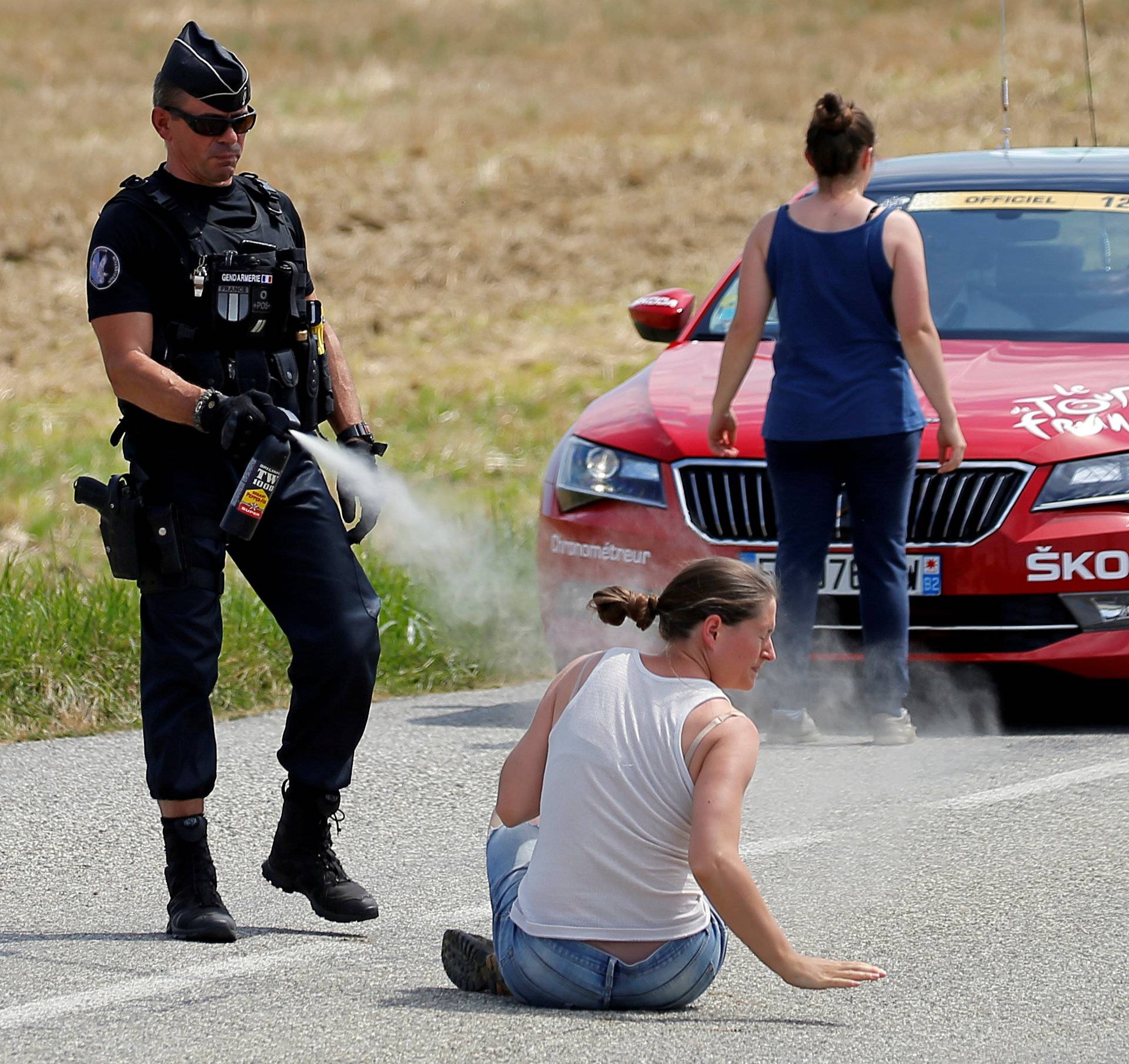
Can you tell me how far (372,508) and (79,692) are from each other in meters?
2.62

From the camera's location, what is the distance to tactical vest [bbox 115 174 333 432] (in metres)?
4.60

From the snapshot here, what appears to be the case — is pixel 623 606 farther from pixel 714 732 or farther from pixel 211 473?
pixel 211 473

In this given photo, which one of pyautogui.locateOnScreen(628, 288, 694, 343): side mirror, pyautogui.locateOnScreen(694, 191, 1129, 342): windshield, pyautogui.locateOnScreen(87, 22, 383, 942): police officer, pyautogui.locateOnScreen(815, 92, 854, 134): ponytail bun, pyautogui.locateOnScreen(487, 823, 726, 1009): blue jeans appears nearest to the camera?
pyautogui.locateOnScreen(487, 823, 726, 1009): blue jeans

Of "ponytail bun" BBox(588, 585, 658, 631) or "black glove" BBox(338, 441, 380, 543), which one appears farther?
"black glove" BBox(338, 441, 380, 543)

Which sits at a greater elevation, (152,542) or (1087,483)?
(152,542)

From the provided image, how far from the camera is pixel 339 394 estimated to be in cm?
508

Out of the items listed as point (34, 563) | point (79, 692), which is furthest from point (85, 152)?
point (79, 692)

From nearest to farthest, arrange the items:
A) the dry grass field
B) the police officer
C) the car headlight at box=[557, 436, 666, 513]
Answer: the police officer, the car headlight at box=[557, 436, 666, 513], the dry grass field

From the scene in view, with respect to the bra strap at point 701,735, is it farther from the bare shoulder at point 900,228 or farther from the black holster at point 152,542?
the bare shoulder at point 900,228

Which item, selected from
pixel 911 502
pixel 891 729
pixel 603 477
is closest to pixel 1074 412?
pixel 911 502

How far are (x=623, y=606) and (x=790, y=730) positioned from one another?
2.79 meters

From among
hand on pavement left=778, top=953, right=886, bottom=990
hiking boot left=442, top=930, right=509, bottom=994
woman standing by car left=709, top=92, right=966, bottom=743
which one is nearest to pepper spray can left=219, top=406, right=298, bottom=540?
hiking boot left=442, top=930, right=509, bottom=994

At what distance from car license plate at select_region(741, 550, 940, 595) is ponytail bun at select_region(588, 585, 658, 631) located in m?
2.77

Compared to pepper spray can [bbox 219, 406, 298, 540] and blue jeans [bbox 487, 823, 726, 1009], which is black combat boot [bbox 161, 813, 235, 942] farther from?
blue jeans [bbox 487, 823, 726, 1009]
